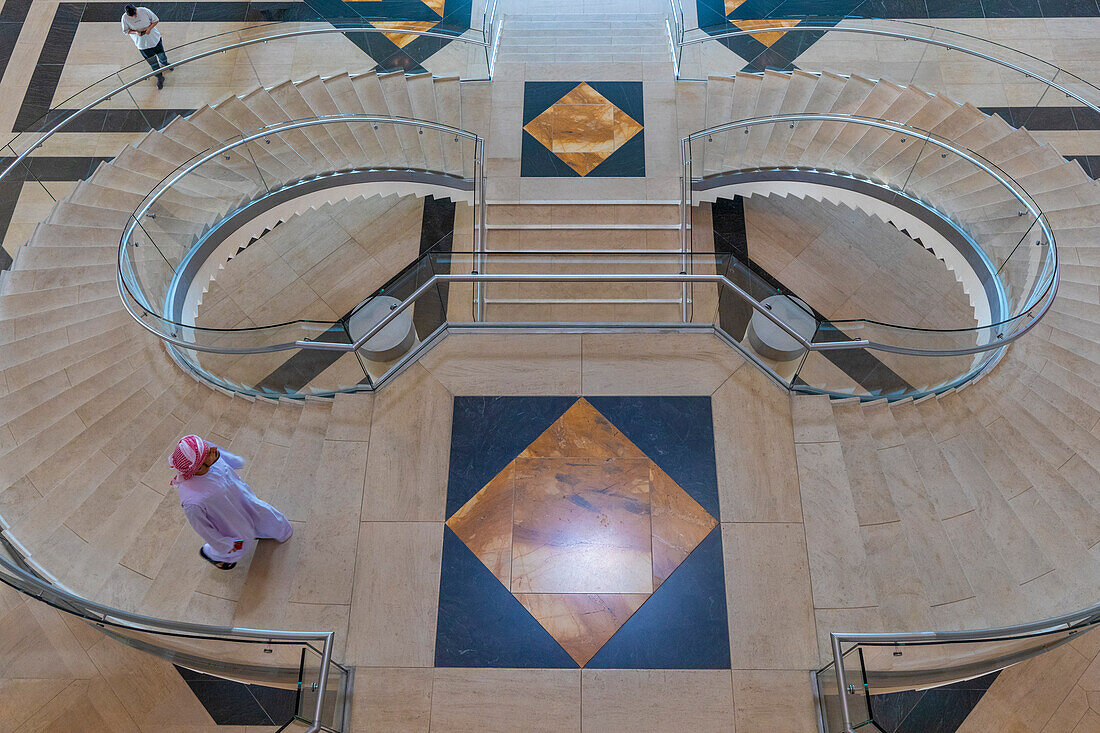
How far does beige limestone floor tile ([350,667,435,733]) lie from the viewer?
4.39 meters

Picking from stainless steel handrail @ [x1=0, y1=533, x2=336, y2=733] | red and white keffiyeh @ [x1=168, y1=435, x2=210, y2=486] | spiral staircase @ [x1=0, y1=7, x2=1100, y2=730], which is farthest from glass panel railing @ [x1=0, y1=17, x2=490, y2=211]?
stainless steel handrail @ [x1=0, y1=533, x2=336, y2=733]

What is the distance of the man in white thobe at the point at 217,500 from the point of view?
4.36 metres

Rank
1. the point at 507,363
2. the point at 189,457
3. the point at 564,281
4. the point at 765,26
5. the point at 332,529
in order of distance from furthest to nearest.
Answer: the point at 765,26 → the point at 564,281 → the point at 507,363 → the point at 332,529 → the point at 189,457

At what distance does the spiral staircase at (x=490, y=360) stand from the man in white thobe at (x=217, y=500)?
0.30m

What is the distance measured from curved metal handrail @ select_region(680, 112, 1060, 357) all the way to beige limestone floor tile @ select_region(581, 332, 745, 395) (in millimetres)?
1172

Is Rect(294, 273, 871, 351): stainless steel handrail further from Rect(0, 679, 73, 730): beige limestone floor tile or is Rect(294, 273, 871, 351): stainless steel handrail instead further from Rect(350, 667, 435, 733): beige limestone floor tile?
Rect(0, 679, 73, 730): beige limestone floor tile

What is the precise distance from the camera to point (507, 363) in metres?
5.64

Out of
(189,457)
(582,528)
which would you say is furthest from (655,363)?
(189,457)

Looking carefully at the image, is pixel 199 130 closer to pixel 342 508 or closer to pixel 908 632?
pixel 342 508

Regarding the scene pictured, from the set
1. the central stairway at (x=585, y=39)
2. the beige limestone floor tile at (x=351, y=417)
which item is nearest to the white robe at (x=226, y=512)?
the beige limestone floor tile at (x=351, y=417)

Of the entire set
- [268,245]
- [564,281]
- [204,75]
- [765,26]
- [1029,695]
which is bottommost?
[1029,695]

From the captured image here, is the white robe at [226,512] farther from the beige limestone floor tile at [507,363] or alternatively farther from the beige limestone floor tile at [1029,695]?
the beige limestone floor tile at [1029,695]

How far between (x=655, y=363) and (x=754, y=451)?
3.32 feet

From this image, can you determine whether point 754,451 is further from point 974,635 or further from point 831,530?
point 974,635
